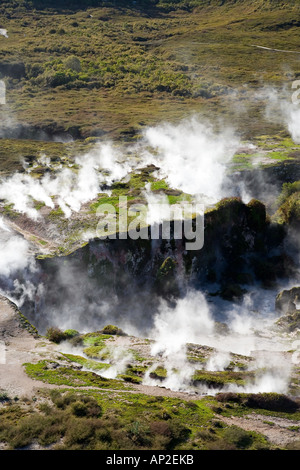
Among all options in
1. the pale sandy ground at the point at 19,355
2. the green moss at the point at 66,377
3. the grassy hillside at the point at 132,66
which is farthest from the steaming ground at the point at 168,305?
the grassy hillside at the point at 132,66

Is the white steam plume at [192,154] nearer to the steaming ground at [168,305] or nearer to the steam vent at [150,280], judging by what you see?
the steaming ground at [168,305]

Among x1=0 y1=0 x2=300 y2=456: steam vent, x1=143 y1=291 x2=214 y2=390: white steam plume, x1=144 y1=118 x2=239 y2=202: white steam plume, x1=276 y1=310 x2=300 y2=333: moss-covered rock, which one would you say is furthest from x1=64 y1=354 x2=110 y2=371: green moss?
x1=144 y1=118 x2=239 y2=202: white steam plume

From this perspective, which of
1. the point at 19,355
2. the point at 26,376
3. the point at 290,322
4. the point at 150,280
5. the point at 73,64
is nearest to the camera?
the point at 26,376

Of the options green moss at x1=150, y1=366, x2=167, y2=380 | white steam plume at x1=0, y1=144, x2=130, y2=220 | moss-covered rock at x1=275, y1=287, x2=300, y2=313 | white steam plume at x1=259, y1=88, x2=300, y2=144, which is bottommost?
green moss at x1=150, y1=366, x2=167, y2=380

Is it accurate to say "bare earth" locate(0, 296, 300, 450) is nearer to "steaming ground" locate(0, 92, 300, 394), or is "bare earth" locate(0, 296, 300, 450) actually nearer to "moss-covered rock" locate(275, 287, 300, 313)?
"steaming ground" locate(0, 92, 300, 394)

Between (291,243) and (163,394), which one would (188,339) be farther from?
(291,243)

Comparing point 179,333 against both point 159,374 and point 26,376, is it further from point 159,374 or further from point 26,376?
point 26,376

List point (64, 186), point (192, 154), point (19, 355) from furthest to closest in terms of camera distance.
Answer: point (192, 154) < point (64, 186) < point (19, 355)

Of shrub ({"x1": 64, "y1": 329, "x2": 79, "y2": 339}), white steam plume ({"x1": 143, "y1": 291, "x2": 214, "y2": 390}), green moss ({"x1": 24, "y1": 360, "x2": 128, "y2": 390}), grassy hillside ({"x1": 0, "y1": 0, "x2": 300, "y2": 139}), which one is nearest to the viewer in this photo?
green moss ({"x1": 24, "y1": 360, "x2": 128, "y2": 390})

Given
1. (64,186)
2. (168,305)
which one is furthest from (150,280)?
(64,186)

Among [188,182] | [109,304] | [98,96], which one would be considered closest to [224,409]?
[109,304]
